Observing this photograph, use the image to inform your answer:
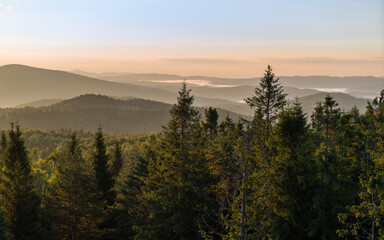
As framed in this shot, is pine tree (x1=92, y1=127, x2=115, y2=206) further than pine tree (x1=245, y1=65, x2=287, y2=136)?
Yes

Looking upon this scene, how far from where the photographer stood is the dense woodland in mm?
14172

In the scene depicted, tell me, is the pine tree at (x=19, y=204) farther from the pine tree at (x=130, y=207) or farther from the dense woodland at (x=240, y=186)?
the pine tree at (x=130, y=207)

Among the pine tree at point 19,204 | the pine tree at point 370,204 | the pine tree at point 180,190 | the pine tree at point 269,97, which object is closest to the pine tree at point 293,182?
the pine tree at point 370,204

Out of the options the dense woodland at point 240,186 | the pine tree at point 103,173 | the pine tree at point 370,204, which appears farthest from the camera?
the pine tree at point 103,173

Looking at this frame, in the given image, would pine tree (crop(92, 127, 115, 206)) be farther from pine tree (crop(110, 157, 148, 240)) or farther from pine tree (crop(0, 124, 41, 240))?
pine tree (crop(0, 124, 41, 240))

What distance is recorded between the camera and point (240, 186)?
44.8ft

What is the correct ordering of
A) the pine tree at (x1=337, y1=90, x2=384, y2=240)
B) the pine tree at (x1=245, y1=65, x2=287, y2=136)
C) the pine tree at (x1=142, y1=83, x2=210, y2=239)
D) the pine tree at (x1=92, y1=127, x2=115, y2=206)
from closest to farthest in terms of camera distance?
the pine tree at (x1=337, y1=90, x2=384, y2=240), the pine tree at (x1=142, y1=83, x2=210, y2=239), the pine tree at (x1=245, y1=65, x2=287, y2=136), the pine tree at (x1=92, y1=127, x2=115, y2=206)

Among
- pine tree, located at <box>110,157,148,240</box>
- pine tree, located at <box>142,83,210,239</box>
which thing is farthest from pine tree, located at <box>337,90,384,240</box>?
pine tree, located at <box>110,157,148,240</box>

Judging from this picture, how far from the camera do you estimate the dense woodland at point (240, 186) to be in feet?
46.5

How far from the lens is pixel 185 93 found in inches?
1011

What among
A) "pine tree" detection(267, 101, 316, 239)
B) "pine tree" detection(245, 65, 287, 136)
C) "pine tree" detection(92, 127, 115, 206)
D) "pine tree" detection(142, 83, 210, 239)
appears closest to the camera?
"pine tree" detection(267, 101, 316, 239)

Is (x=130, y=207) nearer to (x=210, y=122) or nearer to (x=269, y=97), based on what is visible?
(x=269, y=97)

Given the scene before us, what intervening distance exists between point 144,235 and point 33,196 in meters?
16.1

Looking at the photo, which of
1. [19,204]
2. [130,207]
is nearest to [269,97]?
[130,207]
